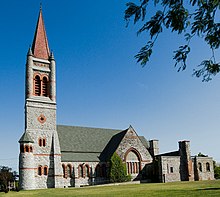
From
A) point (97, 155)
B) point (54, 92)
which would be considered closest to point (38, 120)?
point (54, 92)

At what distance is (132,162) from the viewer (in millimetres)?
49750

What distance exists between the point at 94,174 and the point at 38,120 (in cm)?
1277

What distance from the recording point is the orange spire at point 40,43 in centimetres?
4850

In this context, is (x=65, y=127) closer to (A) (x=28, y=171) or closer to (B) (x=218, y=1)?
(A) (x=28, y=171)

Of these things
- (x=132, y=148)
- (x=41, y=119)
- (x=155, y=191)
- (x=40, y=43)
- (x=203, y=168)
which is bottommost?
(x=203, y=168)

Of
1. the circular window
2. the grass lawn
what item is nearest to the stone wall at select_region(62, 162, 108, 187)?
the circular window

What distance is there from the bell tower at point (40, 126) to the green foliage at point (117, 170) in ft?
27.1

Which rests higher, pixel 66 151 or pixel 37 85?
pixel 37 85

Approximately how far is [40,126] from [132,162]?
16750mm

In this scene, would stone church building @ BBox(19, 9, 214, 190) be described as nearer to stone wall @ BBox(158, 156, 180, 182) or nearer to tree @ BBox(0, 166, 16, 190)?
stone wall @ BBox(158, 156, 180, 182)

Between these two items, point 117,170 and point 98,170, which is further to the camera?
point 98,170

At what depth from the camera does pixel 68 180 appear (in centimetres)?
4497

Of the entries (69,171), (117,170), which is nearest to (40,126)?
(69,171)

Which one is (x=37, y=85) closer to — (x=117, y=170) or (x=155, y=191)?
→ (x=117, y=170)
